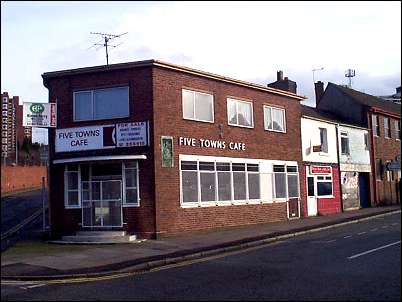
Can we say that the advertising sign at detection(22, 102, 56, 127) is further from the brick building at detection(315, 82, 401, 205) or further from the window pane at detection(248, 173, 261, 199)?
the brick building at detection(315, 82, 401, 205)

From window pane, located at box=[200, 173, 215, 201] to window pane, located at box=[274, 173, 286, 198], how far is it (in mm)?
5003

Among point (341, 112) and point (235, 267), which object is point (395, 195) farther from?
point (235, 267)

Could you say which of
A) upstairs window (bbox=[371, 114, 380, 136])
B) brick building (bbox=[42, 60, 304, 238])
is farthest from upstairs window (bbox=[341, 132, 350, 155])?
brick building (bbox=[42, 60, 304, 238])

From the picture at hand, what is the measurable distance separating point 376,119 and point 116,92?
2284 centimetres

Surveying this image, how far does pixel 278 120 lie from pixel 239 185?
487 centimetres

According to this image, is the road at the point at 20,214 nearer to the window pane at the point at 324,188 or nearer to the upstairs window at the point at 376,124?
the window pane at the point at 324,188

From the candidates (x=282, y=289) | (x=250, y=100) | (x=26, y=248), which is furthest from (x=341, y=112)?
(x=282, y=289)

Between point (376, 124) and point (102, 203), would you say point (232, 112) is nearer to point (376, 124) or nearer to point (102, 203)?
point (102, 203)

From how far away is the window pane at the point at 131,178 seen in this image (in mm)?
20547

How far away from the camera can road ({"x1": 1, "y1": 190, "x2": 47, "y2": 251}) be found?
2240 cm

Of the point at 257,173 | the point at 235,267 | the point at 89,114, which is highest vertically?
the point at 89,114

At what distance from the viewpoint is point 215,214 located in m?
22.7

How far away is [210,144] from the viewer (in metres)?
22.9

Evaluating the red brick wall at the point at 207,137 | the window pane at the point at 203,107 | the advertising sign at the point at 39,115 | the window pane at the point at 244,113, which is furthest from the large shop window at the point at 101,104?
the window pane at the point at 244,113
